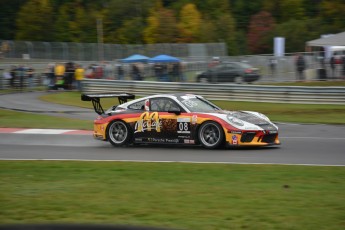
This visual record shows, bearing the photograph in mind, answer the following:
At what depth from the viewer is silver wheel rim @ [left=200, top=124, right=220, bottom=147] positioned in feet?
43.1

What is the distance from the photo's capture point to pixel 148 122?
13758 mm

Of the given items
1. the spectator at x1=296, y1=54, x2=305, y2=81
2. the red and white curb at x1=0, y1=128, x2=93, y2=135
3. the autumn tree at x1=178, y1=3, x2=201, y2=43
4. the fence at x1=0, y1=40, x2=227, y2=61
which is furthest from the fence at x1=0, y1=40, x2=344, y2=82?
the autumn tree at x1=178, y1=3, x2=201, y2=43

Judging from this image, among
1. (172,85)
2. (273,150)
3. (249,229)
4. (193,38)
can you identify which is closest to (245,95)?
(172,85)

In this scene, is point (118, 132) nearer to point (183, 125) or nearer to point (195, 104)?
point (183, 125)

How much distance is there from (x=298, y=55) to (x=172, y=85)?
644cm

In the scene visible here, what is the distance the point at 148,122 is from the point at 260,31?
212 feet

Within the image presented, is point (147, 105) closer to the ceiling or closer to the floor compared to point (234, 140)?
closer to the ceiling

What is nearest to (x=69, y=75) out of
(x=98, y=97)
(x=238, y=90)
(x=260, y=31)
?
(x=238, y=90)

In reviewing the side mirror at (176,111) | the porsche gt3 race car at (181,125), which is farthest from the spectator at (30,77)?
the side mirror at (176,111)

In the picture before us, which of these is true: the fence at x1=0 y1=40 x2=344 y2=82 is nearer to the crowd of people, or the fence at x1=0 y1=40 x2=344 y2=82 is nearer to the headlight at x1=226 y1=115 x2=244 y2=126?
the crowd of people

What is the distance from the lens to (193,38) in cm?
7194

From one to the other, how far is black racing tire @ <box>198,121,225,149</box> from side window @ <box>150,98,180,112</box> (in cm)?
78

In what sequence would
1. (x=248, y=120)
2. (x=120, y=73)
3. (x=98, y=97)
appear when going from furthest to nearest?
(x=120, y=73) < (x=98, y=97) < (x=248, y=120)

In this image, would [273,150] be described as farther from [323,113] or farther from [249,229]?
[323,113]
